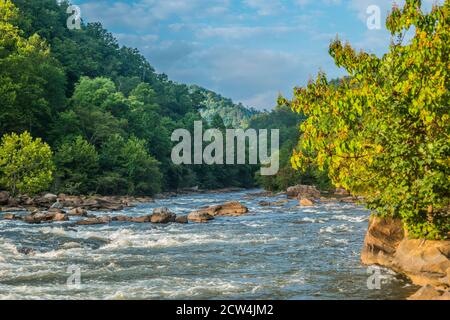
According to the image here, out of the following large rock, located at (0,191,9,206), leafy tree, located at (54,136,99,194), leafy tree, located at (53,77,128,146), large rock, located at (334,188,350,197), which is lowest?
large rock, located at (334,188,350,197)

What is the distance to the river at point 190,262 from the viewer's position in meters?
16.0

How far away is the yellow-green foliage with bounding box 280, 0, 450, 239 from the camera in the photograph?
1495 centimetres

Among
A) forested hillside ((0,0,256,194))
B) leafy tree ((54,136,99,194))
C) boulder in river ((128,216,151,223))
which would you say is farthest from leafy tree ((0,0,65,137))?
boulder in river ((128,216,151,223))

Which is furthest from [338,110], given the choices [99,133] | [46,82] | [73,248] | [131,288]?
[99,133]

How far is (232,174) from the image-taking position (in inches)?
4916

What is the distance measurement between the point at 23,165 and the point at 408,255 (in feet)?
140

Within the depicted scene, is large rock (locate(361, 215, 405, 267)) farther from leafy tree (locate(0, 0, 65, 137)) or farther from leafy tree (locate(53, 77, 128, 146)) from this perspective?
leafy tree (locate(53, 77, 128, 146))

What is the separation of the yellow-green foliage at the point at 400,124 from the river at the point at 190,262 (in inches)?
108

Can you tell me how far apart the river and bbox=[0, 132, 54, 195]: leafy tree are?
1746 cm

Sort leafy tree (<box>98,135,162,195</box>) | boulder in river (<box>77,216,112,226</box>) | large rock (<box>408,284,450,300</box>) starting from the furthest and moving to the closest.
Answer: leafy tree (<box>98,135,162,195</box>), boulder in river (<box>77,216,112,226</box>), large rock (<box>408,284,450,300</box>)

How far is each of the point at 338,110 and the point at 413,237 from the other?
4954 mm

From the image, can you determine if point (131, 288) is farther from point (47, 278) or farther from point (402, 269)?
point (402, 269)

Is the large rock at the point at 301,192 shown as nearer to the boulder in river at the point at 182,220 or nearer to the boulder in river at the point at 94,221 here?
the boulder in river at the point at 182,220
